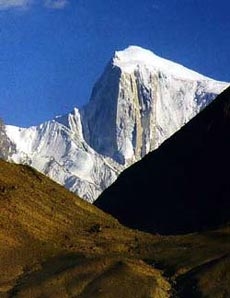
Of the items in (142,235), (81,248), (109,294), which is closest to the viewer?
(109,294)

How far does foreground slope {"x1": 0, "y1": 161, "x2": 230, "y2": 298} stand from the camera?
106375mm

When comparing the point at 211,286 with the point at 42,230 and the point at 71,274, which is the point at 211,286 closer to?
the point at 71,274

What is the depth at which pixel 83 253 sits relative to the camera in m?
122

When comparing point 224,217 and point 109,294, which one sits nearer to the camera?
point 109,294

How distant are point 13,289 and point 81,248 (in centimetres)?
1998

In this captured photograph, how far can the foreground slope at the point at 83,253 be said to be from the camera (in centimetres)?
10638

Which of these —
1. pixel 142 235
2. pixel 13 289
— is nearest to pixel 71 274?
pixel 13 289

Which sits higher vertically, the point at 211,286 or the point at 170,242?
the point at 170,242

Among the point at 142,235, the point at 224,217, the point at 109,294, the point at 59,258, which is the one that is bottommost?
the point at 109,294

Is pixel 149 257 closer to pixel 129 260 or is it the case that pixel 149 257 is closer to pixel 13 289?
pixel 129 260

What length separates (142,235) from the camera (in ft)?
475

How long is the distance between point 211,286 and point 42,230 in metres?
33.7

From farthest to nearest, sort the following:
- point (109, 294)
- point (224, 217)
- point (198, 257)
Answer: point (224, 217) → point (198, 257) → point (109, 294)

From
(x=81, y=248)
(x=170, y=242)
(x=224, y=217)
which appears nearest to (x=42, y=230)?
(x=81, y=248)
